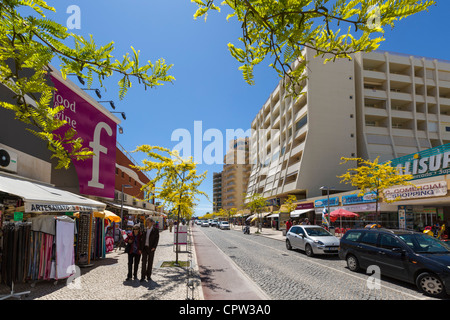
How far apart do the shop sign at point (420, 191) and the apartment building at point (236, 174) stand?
7793cm

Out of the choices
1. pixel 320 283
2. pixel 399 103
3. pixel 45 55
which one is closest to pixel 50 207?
pixel 45 55

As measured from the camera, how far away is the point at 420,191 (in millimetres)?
19453

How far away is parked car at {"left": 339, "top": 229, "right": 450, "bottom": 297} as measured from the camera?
687cm

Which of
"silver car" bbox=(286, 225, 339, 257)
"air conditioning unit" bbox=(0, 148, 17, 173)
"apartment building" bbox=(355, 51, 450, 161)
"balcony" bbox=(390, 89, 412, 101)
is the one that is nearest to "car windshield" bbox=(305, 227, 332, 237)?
"silver car" bbox=(286, 225, 339, 257)

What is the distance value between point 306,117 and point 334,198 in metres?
16.5

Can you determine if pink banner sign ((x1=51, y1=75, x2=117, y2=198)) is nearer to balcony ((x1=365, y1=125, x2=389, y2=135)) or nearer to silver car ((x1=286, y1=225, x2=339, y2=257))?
silver car ((x1=286, y1=225, x2=339, y2=257))

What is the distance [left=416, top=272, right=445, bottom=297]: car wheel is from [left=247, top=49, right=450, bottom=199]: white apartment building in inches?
1351

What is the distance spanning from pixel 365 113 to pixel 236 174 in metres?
70.6

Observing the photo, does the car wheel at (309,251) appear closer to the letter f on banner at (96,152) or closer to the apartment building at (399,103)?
the letter f on banner at (96,152)

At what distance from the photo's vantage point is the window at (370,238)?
30.3 feet

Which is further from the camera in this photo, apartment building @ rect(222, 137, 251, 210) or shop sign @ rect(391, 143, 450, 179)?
apartment building @ rect(222, 137, 251, 210)
